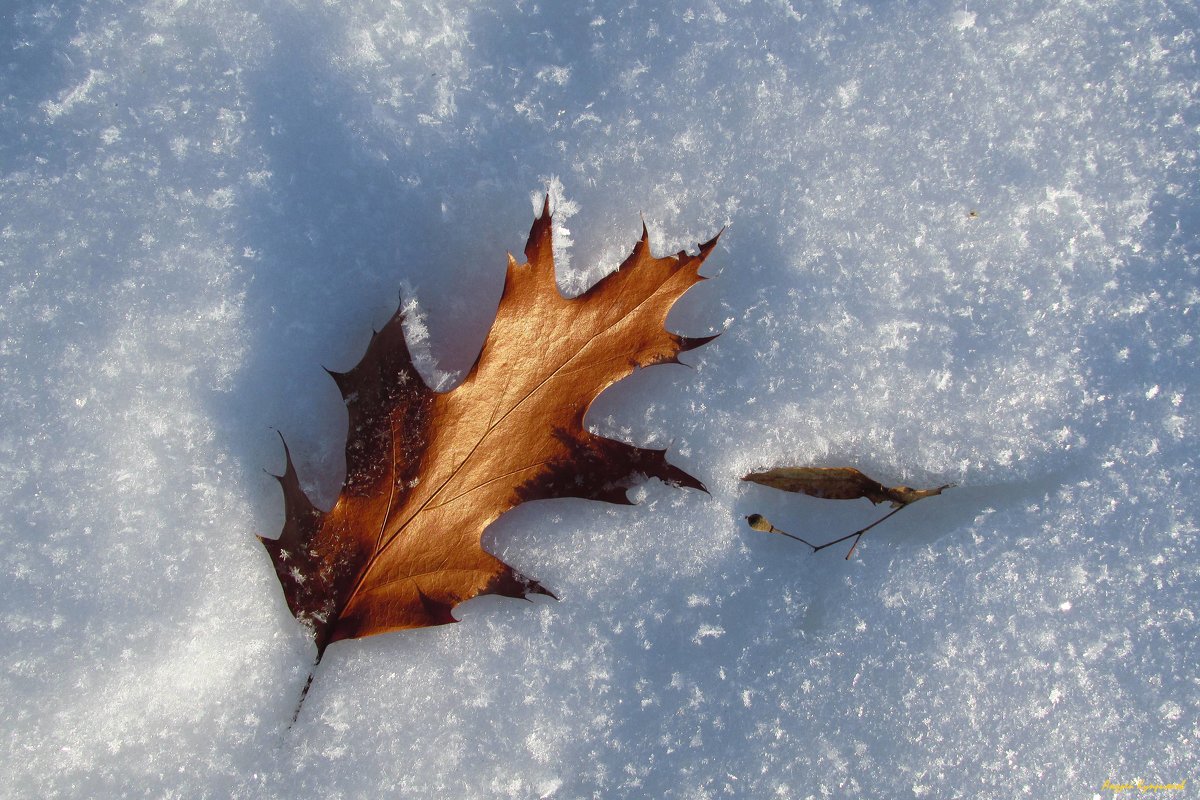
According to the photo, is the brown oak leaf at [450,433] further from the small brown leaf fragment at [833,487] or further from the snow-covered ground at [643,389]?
the small brown leaf fragment at [833,487]

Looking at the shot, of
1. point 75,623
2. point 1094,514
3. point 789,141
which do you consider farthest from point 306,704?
point 1094,514

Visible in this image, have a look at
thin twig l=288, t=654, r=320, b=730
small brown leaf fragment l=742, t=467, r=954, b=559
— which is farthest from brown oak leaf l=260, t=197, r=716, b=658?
small brown leaf fragment l=742, t=467, r=954, b=559

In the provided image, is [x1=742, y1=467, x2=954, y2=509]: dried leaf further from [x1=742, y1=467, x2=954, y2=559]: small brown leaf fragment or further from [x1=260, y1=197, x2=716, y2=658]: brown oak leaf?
[x1=260, y1=197, x2=716, y2=658]: brown oak leaf

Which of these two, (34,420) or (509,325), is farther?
(34,420)

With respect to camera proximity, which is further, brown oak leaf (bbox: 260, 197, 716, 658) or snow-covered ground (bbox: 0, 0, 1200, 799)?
snow-covered ground (bbox: 0, 0, 1200, 799)

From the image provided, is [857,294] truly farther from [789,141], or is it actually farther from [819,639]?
[819,639]

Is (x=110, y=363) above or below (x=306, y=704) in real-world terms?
above

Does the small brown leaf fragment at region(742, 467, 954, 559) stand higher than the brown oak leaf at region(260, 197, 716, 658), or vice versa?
the brown oak leaf at region(260, 197, 716, 658)

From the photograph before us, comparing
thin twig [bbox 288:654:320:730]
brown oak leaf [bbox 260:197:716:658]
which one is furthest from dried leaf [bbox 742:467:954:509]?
thin twig [bbox 288:654:320:730]

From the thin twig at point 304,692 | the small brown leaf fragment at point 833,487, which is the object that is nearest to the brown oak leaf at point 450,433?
the thin twig at point 304,692
